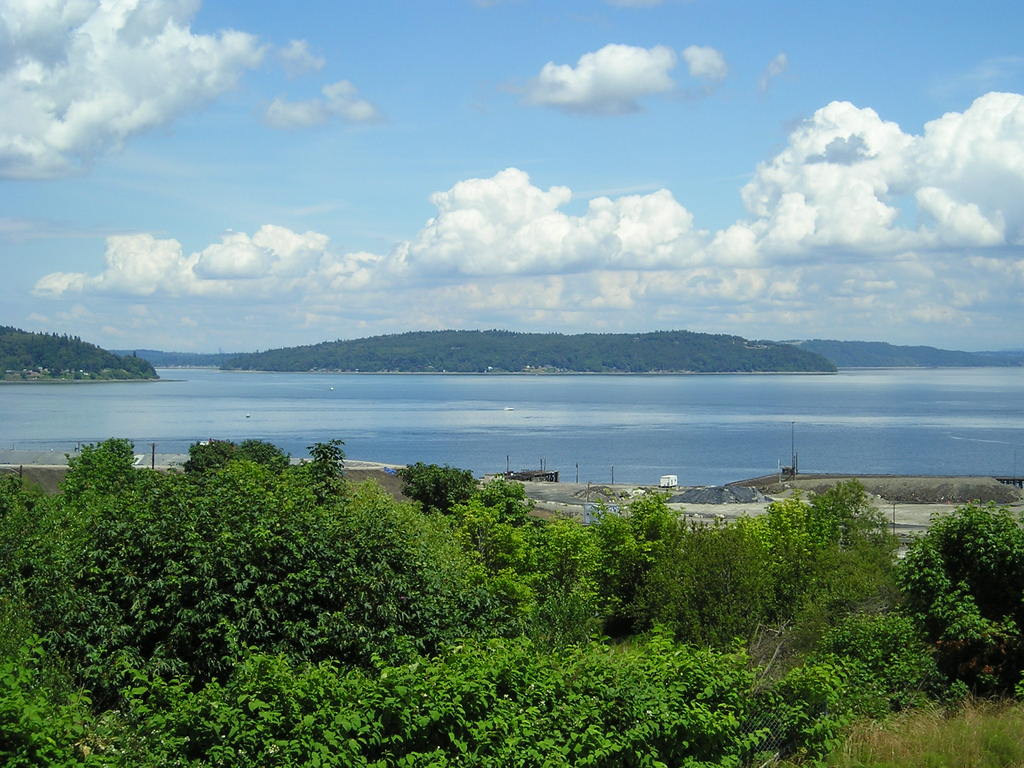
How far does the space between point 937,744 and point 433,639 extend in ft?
27.0

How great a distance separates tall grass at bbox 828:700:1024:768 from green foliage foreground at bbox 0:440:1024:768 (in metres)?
0.35

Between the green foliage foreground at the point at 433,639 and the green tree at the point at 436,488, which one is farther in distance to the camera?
the green tree at the point at 436,488

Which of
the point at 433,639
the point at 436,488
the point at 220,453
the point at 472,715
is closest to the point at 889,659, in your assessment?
the point at 433,639

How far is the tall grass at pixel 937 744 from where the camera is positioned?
40.1 ft

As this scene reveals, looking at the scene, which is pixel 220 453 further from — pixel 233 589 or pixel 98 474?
pixel 233 589

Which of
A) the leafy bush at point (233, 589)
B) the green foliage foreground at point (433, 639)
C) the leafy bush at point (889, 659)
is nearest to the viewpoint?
the green foliage foreground at point (433, 639)

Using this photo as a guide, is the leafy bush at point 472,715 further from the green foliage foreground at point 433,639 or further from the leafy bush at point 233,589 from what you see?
the leafy bush at point 233,589

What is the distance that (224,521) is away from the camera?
17.7m

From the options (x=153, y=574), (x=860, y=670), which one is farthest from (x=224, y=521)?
(x=860, y=670)

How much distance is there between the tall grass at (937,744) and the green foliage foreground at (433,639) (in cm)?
35

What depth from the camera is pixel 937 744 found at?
12.6 m

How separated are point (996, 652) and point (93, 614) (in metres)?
14.7

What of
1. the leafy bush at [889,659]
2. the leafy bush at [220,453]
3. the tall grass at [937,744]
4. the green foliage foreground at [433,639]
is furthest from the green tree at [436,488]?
the tall grass at [937,744]

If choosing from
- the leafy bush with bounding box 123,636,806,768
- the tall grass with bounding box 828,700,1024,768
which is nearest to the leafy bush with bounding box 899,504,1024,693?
the tall grass with bounding box 828,700,1024,768
